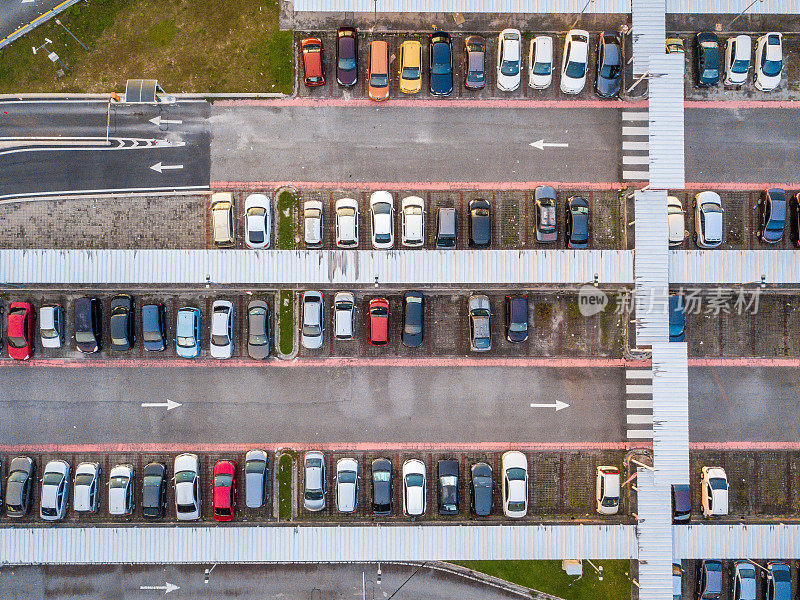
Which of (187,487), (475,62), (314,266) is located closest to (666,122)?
(475,62)

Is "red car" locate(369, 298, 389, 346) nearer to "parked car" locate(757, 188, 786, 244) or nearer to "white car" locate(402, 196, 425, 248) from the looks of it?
"white car" locate(402, 196, 425, 248)

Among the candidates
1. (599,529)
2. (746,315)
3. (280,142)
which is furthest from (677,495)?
(280,142)

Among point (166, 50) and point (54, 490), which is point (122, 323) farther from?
point (166, 50)

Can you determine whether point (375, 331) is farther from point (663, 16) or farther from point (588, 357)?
point (663, 16)

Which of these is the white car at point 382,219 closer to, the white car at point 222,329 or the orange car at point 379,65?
the orange car at point 379,65

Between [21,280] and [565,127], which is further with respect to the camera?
[565,127]

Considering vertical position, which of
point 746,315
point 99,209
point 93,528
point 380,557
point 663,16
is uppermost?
point 663,16

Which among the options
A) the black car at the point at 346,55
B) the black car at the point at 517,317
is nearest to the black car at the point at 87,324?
the black car at the point at 346,55
